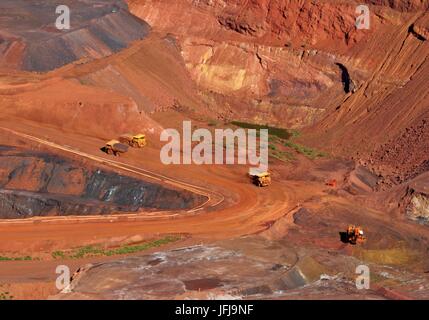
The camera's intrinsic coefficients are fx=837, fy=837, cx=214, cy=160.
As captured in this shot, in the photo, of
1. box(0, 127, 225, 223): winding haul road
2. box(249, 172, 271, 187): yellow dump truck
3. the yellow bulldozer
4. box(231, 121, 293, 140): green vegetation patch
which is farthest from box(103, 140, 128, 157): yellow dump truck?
the yellow bulldozer

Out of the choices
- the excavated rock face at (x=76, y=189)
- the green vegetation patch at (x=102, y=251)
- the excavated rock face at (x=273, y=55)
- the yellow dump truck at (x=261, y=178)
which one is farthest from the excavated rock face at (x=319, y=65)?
the green vegetation patch at (x=102, y=251)

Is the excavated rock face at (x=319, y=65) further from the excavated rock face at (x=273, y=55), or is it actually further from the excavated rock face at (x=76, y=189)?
the excavated rock face at (x=76, y=189)

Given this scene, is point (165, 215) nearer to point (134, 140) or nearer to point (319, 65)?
point (134, 140)

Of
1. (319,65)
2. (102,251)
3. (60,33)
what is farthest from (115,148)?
(319,65)

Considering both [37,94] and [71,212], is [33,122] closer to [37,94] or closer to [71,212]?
[37,94]

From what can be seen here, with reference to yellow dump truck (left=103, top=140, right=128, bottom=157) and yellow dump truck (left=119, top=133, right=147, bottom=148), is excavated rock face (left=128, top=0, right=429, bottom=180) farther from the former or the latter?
yellow dump truck (left=103, top=140, right=128, bottom=157)
